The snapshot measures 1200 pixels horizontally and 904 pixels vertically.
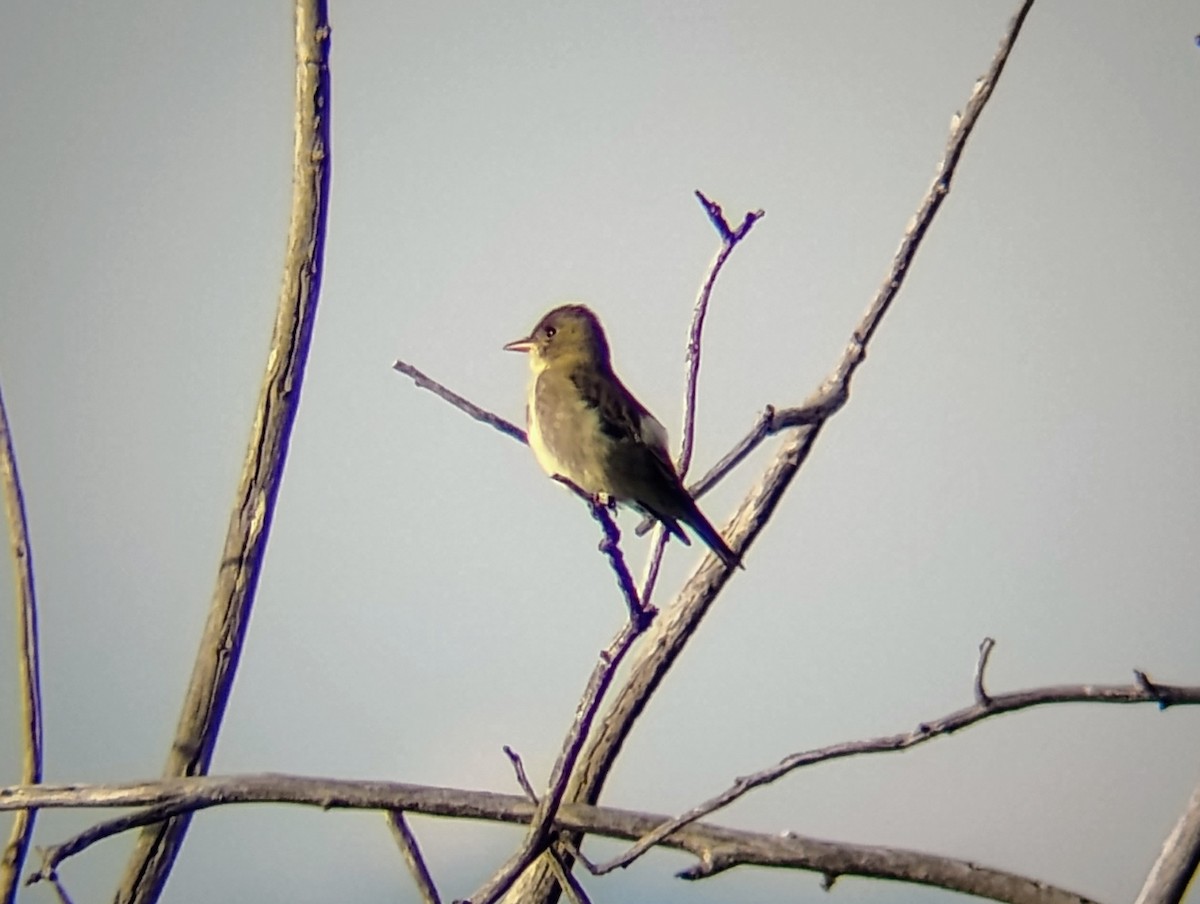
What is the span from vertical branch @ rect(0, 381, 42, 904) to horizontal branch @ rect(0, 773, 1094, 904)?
50cm

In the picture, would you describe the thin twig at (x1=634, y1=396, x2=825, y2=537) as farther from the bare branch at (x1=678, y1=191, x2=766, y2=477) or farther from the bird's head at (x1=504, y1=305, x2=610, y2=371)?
the bird's head at (x1=504, y1=305, x2=610, y2=371)

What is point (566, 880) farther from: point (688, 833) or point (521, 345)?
point (521, 345)

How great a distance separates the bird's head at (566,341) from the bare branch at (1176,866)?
298cm

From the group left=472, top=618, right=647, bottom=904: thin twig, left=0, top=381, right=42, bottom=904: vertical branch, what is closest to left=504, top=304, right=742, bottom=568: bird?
left=472, top=618, right=647, bottom=904: thin twig

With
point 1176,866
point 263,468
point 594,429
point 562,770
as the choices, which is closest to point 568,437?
point 594,429

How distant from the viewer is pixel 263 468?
163 inches

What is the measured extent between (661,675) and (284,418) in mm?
1224

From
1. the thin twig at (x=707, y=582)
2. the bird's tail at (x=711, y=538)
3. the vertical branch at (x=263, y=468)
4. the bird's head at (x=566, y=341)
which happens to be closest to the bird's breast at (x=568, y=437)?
the bird's head at (x=566, y=341)

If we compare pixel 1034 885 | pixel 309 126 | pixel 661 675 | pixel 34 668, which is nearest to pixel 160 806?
pixel 34 668

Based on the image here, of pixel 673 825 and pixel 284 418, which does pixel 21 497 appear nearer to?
pixel 284 418

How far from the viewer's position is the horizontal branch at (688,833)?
11.6 feet

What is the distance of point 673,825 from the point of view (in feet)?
11.3

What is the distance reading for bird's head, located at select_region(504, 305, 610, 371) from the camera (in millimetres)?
5812

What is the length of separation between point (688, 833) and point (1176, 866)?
1.08 metres
